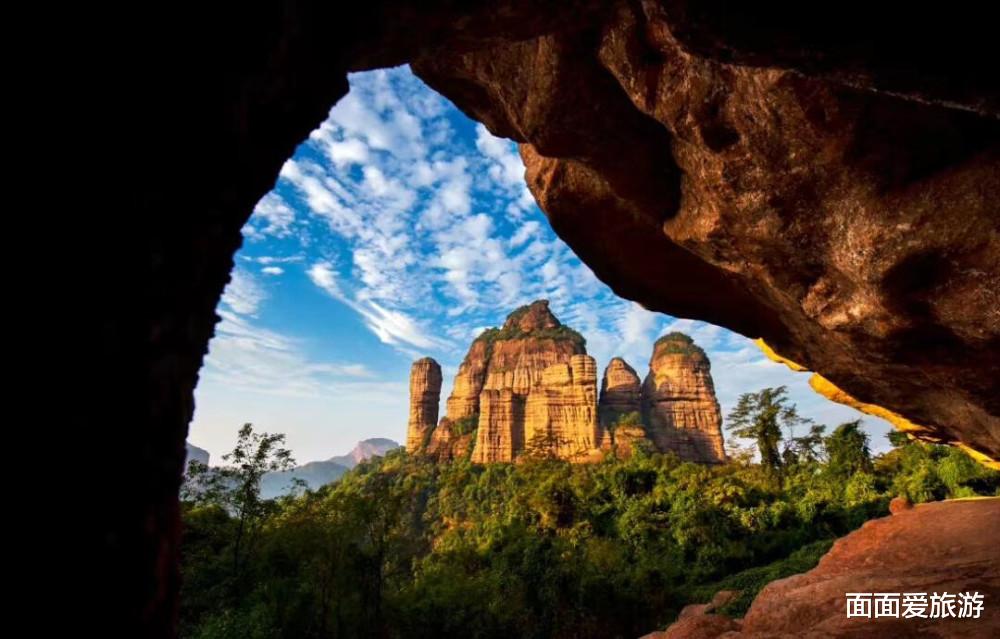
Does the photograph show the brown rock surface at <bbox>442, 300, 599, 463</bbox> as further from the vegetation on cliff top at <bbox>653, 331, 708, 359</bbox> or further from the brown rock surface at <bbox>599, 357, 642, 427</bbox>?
the vegetation on cliff top at <bbox>653, 331, 708, 359</bbox>

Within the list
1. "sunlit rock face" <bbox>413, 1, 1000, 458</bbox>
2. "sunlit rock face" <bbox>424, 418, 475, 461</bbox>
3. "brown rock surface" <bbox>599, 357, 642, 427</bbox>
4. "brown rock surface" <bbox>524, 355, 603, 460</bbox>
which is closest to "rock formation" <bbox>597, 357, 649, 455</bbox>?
"brown rock surface" <bbox>599, 357, 642, 427</bbox>

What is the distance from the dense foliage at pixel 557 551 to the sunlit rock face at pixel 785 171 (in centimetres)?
1423

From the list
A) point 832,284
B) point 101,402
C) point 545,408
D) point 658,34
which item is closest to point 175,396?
point 101,402

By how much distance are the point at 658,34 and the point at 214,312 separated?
216 inches

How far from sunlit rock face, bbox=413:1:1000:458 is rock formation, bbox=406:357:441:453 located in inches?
2982

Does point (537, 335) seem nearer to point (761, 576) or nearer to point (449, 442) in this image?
point (449, 442)

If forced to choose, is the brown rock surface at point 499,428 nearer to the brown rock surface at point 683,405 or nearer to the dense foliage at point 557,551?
the brown rock surface at point 683,405

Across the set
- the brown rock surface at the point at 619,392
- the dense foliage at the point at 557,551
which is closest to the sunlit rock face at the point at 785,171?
the dense foliage at the point at 557,551

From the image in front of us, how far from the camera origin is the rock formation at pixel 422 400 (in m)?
80.6

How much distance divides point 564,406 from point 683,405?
18287 millimetres

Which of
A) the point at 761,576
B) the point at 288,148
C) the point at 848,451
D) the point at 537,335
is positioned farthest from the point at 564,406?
the point at 288,148

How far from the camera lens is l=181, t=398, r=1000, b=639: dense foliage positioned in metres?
17.6

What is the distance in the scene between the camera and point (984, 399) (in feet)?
27.2

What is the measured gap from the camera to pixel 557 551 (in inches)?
819
